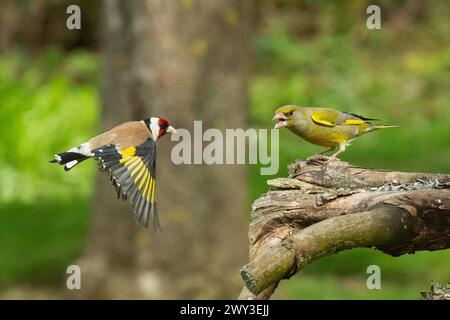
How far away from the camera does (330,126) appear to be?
2.91m

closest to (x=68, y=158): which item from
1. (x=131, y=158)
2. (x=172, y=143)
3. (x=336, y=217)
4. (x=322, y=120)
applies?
(x=131, y=158)

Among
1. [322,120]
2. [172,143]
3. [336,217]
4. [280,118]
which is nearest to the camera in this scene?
[336,217]

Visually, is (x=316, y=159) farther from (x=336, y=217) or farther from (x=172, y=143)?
(x=172, y=143)

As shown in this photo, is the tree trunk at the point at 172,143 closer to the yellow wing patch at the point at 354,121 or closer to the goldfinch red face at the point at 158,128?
the yellow wing patch at the point at 354,121

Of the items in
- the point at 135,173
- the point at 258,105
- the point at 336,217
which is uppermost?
the point at 258,105

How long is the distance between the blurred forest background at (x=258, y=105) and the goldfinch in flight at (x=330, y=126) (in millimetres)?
1075

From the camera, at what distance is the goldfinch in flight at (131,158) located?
214 cm

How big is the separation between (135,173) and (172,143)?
13.9 ft

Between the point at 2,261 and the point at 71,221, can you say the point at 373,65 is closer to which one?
the point at 71,221

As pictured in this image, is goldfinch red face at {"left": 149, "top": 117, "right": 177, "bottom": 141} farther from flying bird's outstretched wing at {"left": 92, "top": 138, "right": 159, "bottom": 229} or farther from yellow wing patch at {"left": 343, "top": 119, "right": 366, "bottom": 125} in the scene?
yellow wing patch at {"left": 343, "top": 119, "right": 366, "bottom": 125}

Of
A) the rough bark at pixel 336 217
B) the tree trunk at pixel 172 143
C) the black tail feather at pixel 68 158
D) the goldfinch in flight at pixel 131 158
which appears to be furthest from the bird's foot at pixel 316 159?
the tree trunk at pixel 172 143

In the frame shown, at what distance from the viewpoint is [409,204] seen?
8.39 ft

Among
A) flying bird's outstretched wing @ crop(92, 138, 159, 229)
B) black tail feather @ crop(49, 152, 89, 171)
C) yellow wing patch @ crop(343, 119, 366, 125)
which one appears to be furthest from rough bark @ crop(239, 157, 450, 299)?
black tail feather @ crop(49, 152, 89, 171)
